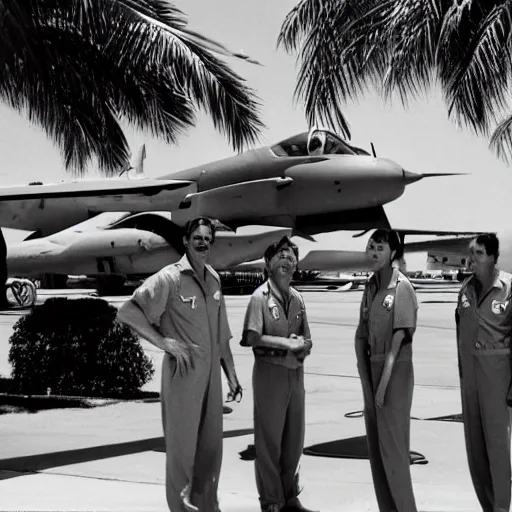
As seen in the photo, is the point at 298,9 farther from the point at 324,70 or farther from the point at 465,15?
the point at 465,15

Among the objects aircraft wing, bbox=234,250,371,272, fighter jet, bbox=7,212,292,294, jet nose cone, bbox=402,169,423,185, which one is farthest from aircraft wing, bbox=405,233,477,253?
jet nose cone, bbox=402,169,423,185

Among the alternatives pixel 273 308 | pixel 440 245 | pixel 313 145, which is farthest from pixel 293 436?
pixel 440 245

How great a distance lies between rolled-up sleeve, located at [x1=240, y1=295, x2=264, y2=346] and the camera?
4.88 metres

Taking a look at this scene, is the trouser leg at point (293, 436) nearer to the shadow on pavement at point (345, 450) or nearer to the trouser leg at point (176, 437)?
the trouser leg at point (176, 437)

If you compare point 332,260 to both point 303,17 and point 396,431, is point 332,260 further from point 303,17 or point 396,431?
point 396,431

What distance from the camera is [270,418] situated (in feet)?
16.0

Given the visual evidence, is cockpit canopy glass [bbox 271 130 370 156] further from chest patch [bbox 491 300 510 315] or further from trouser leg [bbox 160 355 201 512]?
trouser leg [bbox 160 355 201 512]

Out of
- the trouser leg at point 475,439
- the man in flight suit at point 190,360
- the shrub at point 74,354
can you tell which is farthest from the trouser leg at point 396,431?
the shrub at point 74,354

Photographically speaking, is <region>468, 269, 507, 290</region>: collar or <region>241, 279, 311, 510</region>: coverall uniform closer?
<region>468, 269, 507, 290</region>: collar

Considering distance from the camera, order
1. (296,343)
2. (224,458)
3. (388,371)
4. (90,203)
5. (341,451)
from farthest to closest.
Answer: (90,203) → (341,451) → (224,458) → (296,343) → (388,371)

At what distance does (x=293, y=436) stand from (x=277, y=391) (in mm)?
291

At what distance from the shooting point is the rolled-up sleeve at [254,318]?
488 centimetres

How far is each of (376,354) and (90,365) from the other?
5646mm

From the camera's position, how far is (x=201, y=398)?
4633 mm
